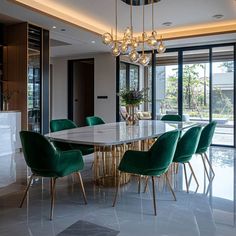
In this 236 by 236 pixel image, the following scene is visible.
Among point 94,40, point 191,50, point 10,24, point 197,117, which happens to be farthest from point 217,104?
point 10,24

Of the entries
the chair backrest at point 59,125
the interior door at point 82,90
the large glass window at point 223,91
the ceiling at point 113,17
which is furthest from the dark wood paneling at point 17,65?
the large glass window at point 223,91

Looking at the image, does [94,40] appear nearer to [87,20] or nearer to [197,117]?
[87,20]

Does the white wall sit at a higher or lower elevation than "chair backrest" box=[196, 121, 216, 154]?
higher

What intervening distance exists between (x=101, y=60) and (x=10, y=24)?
11.5 ft

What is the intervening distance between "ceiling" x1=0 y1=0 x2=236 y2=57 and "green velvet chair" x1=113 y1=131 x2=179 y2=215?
2948 mm

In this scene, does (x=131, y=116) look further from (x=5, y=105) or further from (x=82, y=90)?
(x=82, y=90)

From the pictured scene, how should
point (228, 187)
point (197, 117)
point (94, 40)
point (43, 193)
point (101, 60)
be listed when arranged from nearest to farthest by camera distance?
point (43, 193)
point (228, 187)
point (94, 40)
point (197, 117)
point (101, 60)

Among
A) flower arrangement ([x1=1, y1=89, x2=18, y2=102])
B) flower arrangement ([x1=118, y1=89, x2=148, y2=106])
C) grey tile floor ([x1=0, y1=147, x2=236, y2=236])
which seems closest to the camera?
grey tile floor ([x1=0, y1=147, x2=236, y2=236])

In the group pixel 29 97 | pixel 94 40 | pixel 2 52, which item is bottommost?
pixel 29 97

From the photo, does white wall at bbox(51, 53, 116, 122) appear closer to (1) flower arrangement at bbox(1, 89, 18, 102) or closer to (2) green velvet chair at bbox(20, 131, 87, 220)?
(1) flower arrangement at bbox(1, 89, 18, 102)

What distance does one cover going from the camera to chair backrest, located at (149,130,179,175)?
9.35 feet

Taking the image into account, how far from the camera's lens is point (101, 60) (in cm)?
888

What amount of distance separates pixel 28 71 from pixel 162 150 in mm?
3928

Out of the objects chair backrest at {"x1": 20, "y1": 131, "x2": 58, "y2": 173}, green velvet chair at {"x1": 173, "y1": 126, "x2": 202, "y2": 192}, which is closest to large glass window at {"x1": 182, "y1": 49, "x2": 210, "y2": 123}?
green velvet chair at {"x1": 173, "y1": 126, "x2": 202, "y2": 192}
